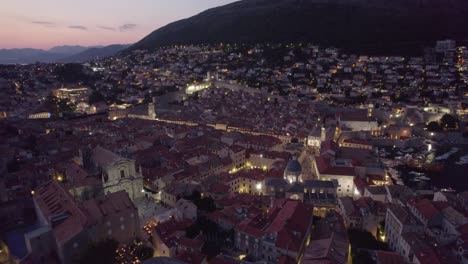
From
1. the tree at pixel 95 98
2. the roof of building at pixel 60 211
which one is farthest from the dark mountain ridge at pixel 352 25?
the roof of building at pixel 60 211

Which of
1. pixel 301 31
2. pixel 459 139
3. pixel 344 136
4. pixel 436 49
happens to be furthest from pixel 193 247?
pixel 301 31

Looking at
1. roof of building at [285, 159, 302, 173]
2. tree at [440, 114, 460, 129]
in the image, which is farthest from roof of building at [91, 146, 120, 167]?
tree at [440, 114, 460, 129]

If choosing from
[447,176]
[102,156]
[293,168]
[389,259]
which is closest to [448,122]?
[447,176]

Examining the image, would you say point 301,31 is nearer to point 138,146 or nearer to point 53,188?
point 138,146

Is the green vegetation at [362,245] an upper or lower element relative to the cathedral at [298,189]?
lower

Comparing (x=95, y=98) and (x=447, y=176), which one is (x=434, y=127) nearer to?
(x=447, y=176)

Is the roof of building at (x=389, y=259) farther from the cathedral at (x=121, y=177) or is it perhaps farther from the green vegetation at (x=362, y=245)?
the cathedral at (x=121, y=177)

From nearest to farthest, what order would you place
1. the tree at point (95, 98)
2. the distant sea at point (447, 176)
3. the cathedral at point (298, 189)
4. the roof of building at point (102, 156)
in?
the cathedral at point (298, 189) → the roof of building at point (102, 156) → the distant sea at point (447, 176) → the tree at point (95, 98)

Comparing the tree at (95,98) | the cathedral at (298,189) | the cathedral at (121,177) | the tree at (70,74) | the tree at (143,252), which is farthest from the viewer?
the tree at (70,74)
